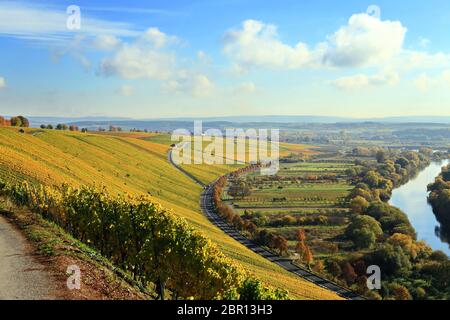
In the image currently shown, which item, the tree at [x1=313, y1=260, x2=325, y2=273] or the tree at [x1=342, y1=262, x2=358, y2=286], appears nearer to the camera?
the tree at [x1=342, y1=262, x2=358, y2=286]

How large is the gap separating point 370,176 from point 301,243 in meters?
109

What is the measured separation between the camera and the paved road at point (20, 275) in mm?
26516

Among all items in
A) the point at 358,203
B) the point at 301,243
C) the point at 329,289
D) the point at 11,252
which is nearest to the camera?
the point at 11,252

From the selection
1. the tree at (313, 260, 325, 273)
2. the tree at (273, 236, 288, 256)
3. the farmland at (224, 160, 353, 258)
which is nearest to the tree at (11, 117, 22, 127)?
the farmland at (224, 160, 353, 258)

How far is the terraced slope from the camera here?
70.9m

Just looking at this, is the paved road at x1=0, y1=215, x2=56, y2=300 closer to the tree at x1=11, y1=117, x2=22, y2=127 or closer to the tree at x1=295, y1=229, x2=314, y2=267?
the tree at x1=295, y1=229, x2=314, y2=267

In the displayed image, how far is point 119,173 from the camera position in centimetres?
12469

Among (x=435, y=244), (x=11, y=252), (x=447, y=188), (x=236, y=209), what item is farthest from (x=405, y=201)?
(x=11, y=252)

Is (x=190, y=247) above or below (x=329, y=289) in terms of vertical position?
above

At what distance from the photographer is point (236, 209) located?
142 meters

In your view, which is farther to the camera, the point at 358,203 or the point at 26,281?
the point at 358,203

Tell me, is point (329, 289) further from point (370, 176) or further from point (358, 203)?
point (370, 176)

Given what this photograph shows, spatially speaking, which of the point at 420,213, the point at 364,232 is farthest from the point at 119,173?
the point at 420,213

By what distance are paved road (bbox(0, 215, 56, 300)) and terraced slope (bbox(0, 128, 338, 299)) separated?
3566 centimetres
